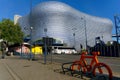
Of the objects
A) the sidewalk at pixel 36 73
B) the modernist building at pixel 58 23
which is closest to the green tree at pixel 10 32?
the modernist building at pixel 58 23

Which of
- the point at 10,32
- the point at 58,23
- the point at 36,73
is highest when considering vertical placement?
the point at 58,23

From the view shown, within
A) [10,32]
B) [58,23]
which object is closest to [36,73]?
[10,32]

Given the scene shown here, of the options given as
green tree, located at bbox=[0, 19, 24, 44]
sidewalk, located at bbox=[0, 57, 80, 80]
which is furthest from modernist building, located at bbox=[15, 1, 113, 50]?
sidewalk, located at bbox=[0, 57, 80, 80]

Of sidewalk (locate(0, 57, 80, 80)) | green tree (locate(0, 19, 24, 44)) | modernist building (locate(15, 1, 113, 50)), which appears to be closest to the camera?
sidewalk (locate(0, 57, 80, 80))

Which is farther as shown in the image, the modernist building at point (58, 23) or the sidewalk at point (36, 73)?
the modernist building at point (58, 23)

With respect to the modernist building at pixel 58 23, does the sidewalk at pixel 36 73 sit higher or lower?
lower

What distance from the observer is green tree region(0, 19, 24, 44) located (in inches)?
3312

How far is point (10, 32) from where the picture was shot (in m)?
85.6

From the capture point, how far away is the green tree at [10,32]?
84125mm

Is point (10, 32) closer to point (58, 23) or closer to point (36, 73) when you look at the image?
point (58, 23)

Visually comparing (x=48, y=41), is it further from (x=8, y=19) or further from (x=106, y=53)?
(x=8, y=19)

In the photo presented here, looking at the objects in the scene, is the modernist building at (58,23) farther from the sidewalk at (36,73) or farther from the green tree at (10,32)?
the sidewalk at (36,73)

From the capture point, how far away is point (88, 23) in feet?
563

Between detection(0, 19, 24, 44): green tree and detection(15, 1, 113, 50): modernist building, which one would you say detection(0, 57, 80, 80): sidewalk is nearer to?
detection(0, 19, 24, 44): green tree
